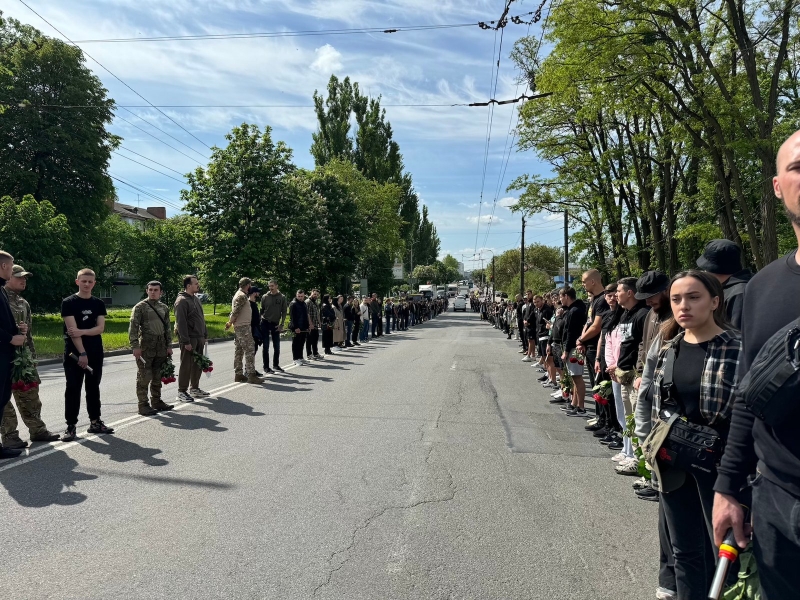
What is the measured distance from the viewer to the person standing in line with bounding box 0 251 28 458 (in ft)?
18.6

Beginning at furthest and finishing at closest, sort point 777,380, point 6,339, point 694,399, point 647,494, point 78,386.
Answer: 1. point 78,386
2. point 6,339
3. point 647,494
4. point 694,399
5. point 777,380

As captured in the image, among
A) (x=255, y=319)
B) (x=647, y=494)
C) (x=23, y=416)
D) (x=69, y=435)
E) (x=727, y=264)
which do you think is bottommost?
(x=647, y=494)

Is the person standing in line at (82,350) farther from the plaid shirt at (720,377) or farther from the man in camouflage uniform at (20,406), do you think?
the plaid shirt at (720,377)

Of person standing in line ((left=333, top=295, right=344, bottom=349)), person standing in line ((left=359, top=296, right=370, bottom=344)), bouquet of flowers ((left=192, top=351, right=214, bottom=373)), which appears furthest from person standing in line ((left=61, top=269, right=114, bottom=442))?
person standing in line ((left=359, top=296, right=370, bottom=344))

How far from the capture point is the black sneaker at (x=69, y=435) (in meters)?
6.76

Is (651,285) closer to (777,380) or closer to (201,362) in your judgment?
(777,380)

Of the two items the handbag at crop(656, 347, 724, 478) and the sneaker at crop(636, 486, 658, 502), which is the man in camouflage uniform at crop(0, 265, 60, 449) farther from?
the handbag at crop(656, 347, 724, 478)

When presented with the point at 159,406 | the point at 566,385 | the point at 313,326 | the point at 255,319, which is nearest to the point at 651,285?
the point at 566,385

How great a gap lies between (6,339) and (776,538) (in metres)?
6.20

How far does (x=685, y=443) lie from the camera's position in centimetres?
284

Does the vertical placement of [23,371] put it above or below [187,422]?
above

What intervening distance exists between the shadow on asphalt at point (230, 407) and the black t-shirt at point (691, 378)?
6.52 metres

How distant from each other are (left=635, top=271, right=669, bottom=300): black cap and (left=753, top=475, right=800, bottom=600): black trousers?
9.92ft

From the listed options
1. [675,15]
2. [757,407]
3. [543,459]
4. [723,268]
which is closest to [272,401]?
[543,459]
